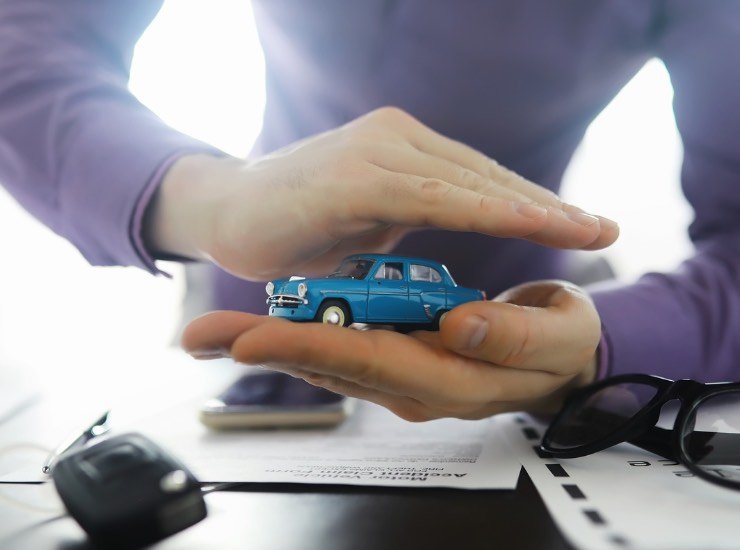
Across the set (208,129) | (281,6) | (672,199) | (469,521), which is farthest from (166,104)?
(672,199)

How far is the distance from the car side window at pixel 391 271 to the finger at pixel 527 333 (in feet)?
0.41

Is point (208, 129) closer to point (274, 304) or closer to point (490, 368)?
→ point (274, 304)

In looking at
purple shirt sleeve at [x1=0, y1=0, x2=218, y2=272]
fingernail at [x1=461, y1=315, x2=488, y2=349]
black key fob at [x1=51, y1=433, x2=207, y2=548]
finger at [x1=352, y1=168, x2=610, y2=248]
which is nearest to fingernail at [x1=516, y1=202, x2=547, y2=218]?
finger at [x1=352, y1=168, x2=610, y2=248]

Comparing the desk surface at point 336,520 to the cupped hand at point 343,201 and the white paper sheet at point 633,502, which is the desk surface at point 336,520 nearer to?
the white paper sheet at point 633,502

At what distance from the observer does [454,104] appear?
3.97 feet

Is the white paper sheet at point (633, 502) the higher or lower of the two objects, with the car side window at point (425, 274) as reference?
lower

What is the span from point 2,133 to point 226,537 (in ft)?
2.99

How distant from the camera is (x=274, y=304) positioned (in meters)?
0.66

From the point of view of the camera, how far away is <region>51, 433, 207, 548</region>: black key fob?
45 cm

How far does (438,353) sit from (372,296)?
0.11 metres

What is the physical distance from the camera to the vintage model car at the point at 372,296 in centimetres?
64

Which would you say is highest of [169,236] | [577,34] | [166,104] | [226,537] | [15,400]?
[577,34]

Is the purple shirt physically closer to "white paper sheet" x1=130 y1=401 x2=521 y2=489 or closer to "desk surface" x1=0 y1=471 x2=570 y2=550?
"white paper sheet" x1=130 y1=401 x2=521 y2=489

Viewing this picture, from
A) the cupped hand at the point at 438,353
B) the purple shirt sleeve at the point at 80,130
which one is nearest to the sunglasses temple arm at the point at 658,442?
the cupped hand at the point at 438,353
